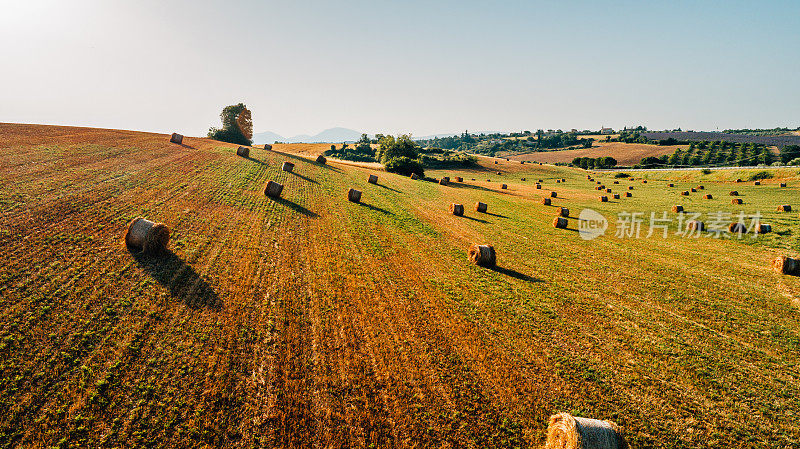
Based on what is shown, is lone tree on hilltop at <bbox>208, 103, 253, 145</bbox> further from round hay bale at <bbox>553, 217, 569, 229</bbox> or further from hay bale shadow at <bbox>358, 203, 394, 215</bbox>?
round hay bale at <bbox>553, 217, 569, 229</bbox>

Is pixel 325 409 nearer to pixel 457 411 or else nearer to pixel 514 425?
pixel 457 411

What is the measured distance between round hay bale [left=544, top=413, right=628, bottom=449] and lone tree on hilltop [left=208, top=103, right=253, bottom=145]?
9516cm

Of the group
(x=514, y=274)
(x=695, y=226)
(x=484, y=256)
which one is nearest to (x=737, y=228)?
(x=695, y=226)

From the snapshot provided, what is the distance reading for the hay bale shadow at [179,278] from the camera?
1043 cm

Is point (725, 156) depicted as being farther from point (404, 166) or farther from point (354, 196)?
point (354, 196)

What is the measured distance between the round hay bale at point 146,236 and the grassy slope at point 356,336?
596mm

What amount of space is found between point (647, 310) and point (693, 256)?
10903mm

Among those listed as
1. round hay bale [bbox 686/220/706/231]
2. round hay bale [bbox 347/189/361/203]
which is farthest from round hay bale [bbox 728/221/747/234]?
round hay bale [bbox 347/189/361/203]

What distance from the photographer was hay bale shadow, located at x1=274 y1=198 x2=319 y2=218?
22337 millimetres

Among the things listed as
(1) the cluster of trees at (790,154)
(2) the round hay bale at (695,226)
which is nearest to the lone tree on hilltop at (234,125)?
(2) the round hay bale at (695,226)

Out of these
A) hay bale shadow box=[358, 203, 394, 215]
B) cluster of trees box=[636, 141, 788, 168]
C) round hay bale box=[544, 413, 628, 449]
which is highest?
cluster of trees box=[636, 141, 788, 168]

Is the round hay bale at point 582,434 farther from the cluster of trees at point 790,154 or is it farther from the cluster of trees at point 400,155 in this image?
the cluster of trees at point 790,154

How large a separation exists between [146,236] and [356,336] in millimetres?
10372

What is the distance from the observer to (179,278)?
11.6 meters
